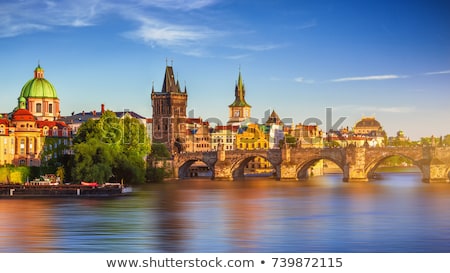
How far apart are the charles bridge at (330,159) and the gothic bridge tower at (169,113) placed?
38.7ft

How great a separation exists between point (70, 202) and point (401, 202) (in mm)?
10418

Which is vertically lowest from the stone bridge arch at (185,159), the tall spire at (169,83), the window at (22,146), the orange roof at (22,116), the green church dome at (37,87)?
the stone bridge arch at (185,159)

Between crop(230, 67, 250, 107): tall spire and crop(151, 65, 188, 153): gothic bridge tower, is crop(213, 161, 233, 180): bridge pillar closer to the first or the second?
crop(151, 65, 188, 153): gothic bridge tower

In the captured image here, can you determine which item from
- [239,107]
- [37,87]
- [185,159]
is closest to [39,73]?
[37,87]

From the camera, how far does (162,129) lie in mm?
60719

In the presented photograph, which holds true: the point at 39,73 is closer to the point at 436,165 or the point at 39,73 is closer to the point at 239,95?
the point at 436,165

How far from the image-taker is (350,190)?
106 feet

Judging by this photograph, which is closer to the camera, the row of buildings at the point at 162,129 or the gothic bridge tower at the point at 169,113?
the row of buildings at the point at 162,129

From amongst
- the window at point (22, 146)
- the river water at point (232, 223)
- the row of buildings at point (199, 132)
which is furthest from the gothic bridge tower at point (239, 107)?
the river water at point (232, 223)

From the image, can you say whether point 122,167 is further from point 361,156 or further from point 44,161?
point 361,156

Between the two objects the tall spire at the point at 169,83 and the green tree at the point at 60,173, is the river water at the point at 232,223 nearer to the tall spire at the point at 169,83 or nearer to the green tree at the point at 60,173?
the green tree at the point at 60,173

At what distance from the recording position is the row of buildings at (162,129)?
37625 millimetres

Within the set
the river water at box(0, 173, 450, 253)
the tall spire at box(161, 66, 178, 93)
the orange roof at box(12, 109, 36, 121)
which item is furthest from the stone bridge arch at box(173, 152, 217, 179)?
the river water at box(0, 173, 450, 253)

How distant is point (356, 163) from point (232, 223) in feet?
69.8
